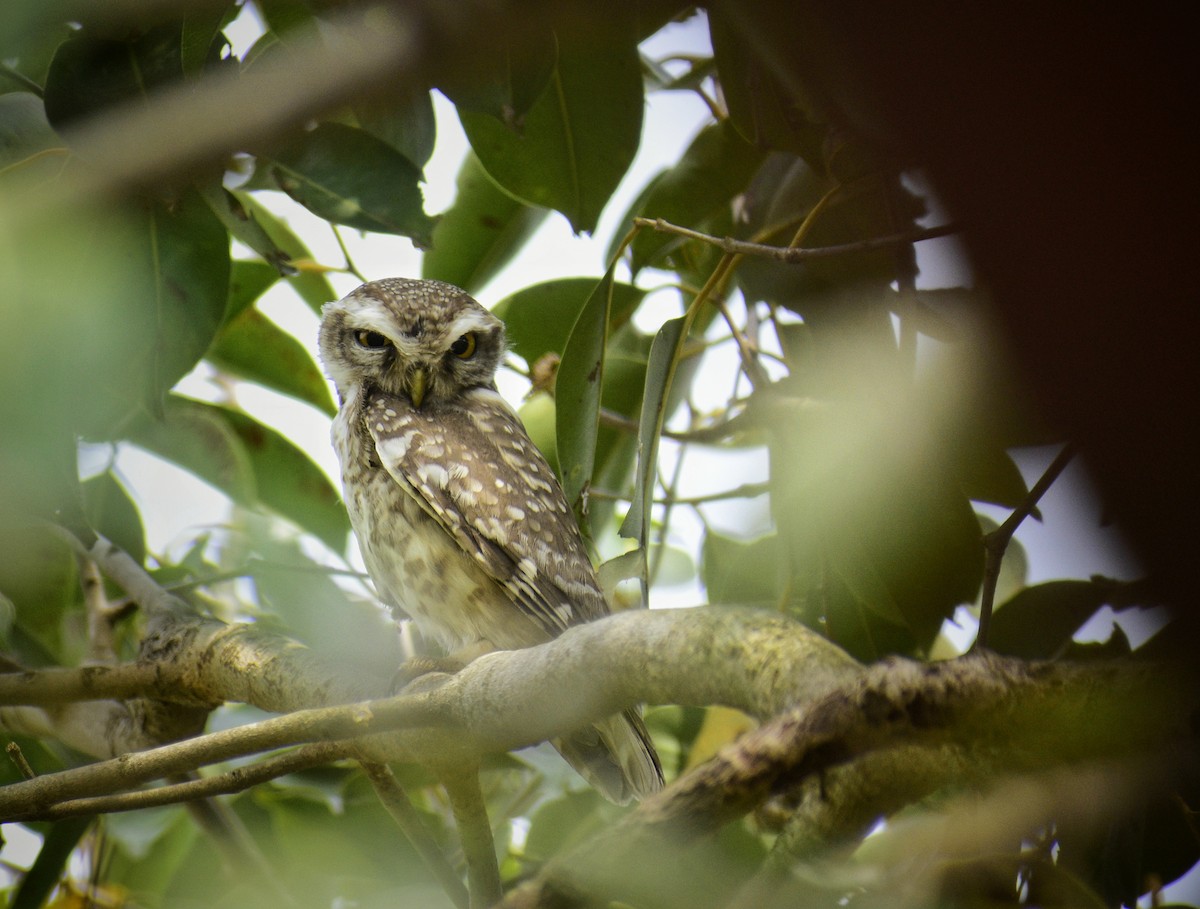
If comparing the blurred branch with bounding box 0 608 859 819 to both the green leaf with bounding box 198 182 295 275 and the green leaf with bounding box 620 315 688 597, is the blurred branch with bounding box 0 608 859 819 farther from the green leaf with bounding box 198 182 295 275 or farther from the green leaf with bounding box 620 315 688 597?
the green leaf with bounding box 198 182 295 275

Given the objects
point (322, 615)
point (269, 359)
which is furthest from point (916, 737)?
point (269, 359)

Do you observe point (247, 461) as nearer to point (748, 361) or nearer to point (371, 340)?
point (371, 340)

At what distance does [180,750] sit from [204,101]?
3.29 feet

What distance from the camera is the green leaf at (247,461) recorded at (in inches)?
118

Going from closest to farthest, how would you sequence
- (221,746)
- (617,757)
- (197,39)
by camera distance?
1. (221,746)
2. (197,39)
3. (617,757)

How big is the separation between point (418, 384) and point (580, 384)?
1.11m

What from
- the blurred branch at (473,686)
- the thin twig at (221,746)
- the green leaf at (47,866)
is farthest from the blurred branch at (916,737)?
the green leaf at (47,866)

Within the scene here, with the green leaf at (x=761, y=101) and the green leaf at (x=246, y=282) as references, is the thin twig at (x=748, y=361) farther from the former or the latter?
the green leaf at (x=246, y=282)

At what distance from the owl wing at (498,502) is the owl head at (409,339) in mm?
108

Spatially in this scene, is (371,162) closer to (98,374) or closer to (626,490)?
(98,374)

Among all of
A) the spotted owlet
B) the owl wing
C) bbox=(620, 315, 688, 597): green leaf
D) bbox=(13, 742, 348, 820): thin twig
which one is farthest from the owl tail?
bbox=(13, 742, 348, 820): thin twig

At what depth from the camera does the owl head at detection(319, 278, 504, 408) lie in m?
3.12

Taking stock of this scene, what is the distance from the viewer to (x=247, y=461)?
3.06 m

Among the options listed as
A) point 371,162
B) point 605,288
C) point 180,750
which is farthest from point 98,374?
point 605,288
